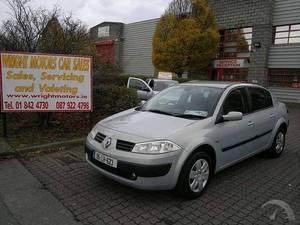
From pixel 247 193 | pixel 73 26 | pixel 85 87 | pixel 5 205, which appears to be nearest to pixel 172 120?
pixel 247 193

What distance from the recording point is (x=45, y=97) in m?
6.44

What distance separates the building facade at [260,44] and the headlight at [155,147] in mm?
17310

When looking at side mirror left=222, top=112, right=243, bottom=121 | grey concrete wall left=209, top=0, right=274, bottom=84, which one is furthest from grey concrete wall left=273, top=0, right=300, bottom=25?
side mirror left=222, top=112, right=243, bottom=121

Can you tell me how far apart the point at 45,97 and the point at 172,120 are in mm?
3535

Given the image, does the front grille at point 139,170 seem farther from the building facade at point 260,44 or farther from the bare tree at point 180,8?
the bare tree at point 180,8

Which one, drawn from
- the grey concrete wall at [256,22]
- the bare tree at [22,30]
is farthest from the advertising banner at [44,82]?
the grey concrete wall at [256,22]

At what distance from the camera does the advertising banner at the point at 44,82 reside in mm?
6074

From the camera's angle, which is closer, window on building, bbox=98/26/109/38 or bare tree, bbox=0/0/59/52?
bare tree, bbox=0/0/59/52

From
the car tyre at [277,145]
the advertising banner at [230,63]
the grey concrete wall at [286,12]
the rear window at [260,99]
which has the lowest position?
the car tyre at [277,145]

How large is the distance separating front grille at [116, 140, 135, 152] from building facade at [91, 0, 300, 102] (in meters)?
17.5

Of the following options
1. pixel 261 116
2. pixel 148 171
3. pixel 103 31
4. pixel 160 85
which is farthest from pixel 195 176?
pixel 103 31

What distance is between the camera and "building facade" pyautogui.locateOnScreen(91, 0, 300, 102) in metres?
18.6

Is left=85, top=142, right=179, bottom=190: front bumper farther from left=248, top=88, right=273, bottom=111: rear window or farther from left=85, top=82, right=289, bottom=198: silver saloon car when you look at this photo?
left=248, top=88, right=273, bottom=111: rear window

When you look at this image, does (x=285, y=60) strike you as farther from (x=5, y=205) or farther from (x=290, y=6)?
(x=5, y=205)
